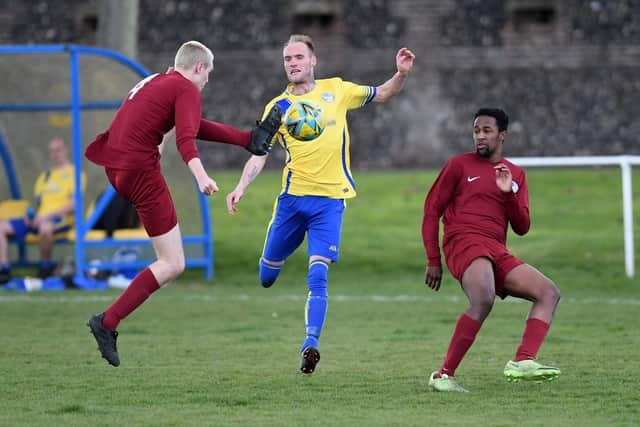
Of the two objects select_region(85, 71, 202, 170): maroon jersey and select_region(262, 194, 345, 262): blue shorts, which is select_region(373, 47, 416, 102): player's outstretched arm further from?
select_region(85, 71, 202, 170): maroon jersey

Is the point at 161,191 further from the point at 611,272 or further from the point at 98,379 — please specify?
the point at 611,272

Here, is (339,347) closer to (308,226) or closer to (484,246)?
(308,226)

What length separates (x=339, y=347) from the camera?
9.62m

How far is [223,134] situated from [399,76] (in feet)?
4.40

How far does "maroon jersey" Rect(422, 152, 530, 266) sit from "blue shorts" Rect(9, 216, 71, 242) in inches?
326

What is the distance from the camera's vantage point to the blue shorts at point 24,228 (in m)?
15.1

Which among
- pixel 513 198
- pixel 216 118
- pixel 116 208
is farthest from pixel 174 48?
pixel 513 198

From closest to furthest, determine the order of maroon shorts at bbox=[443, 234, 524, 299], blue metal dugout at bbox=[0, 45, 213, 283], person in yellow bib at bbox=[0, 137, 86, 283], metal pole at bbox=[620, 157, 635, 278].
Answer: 1. maroon shorts at bbox=[443, 234, 524, 299]
2. metal pole at bbox=[620, 157, 635, 278]
3. blue metal dugout at bbox=[0, 45, 213, 283]
4. person in yellow bib at bbox=[0, 137, 86, 283]

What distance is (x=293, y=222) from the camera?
8.59m

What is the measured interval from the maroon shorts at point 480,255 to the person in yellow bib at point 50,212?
8333 millimetres

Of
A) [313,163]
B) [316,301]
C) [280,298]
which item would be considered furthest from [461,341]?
[280,298]

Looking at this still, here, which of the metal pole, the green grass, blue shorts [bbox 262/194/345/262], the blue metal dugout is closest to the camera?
the green grass

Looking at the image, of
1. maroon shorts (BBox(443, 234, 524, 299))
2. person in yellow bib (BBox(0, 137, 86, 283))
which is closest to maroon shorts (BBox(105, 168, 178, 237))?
maroon shorts (BBox(443, 234, 524, 299))

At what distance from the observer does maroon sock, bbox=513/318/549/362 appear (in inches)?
289
